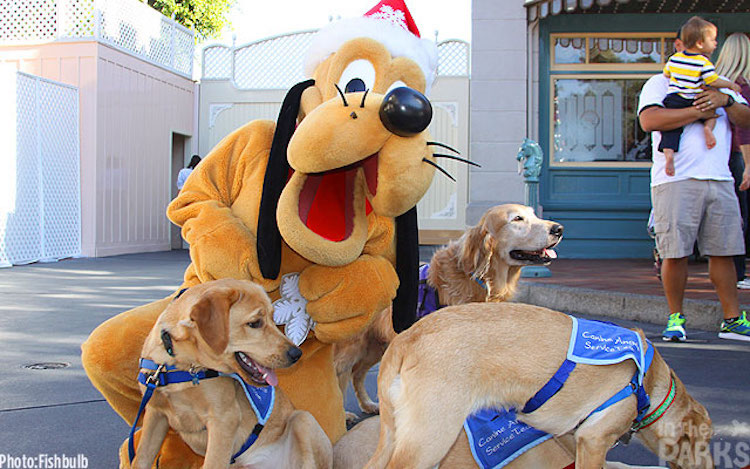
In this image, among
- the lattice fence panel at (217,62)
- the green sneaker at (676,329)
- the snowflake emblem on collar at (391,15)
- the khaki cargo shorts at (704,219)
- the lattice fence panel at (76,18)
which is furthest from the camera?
the lattice fence panel at (217,62)

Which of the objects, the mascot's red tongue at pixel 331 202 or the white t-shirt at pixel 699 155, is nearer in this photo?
the mascot's red tongue at pixel 331 202

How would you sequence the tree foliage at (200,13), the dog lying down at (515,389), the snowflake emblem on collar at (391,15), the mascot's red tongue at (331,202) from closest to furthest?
the dog lying down at (515,389)
the mascot's red tongue at (331,202)
the snowflake emblem on collar at (391,15)
the tree foliage at (200,13)

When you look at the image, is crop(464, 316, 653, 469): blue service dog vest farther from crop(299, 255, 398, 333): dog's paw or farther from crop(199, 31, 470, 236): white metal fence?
crop(199, 31, 470, 236): white metal fence

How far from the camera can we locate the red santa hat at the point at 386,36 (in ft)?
9.25

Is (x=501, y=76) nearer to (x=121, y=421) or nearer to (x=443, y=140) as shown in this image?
(x=443, y=140)

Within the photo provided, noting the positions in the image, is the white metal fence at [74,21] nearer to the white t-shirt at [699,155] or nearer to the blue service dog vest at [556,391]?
the white t-shirt at [699,155]

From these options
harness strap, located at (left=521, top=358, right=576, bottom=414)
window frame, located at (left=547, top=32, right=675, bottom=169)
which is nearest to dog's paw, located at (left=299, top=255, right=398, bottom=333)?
harness strap, located at (left=521, top=358, right=576, bottom=414)

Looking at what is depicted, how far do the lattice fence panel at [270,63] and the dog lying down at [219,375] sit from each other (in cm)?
1561

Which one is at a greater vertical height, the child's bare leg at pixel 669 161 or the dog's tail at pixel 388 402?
the child's bare leg at pixel 669 161

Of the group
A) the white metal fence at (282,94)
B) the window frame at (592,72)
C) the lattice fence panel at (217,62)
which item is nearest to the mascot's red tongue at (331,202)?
the window frame at (592,72)

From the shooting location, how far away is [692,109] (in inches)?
187

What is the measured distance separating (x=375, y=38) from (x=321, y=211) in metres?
0.76

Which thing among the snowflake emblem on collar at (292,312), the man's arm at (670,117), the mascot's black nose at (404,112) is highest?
the man's arm at (670,117)

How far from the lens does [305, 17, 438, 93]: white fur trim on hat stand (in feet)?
9.21
